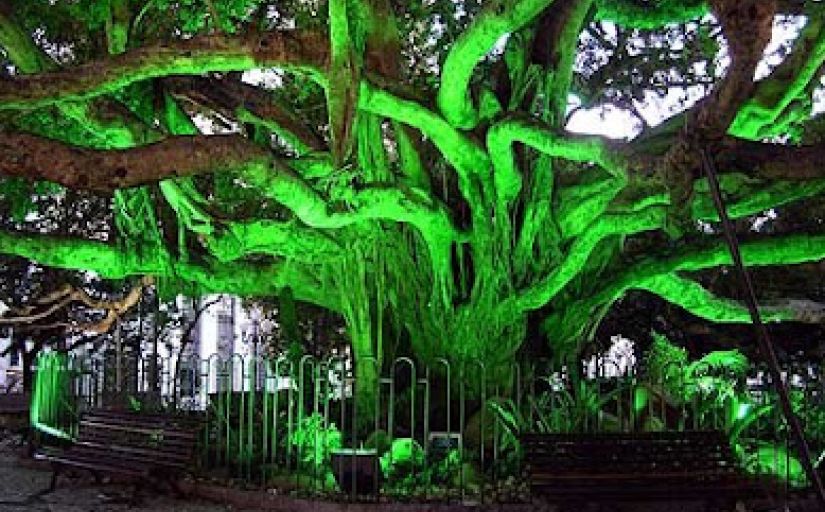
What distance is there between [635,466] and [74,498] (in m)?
5.11

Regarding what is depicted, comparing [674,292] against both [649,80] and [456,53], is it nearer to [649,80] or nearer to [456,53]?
[649,80]

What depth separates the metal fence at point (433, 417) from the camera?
872 centimetres

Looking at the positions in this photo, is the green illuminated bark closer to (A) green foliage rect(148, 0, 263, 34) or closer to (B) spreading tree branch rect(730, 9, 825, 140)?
(B) spreading tree branch rect(730, 9, 825, 140)

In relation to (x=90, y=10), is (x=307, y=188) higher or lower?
lower

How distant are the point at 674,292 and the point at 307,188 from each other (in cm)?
549

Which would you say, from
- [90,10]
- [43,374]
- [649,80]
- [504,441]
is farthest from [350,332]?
[649,80]

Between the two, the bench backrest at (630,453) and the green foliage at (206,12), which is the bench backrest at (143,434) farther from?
the green foliage at (206,12)

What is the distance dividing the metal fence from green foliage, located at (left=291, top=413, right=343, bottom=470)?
0.06 feet

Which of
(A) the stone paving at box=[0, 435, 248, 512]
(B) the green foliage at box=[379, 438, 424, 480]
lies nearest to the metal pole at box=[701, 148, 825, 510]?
(B) the green foliage at box=[379, 438, 424, 480]

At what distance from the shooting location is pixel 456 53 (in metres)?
8.29

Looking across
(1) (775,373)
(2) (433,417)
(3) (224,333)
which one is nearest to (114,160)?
(1) (775,373)

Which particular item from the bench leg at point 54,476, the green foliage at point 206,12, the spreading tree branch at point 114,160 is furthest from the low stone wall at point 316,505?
the green foliage at point 206,12

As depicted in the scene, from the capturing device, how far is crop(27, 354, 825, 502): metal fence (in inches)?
A: 343

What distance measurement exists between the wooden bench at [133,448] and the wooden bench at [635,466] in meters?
3.18
